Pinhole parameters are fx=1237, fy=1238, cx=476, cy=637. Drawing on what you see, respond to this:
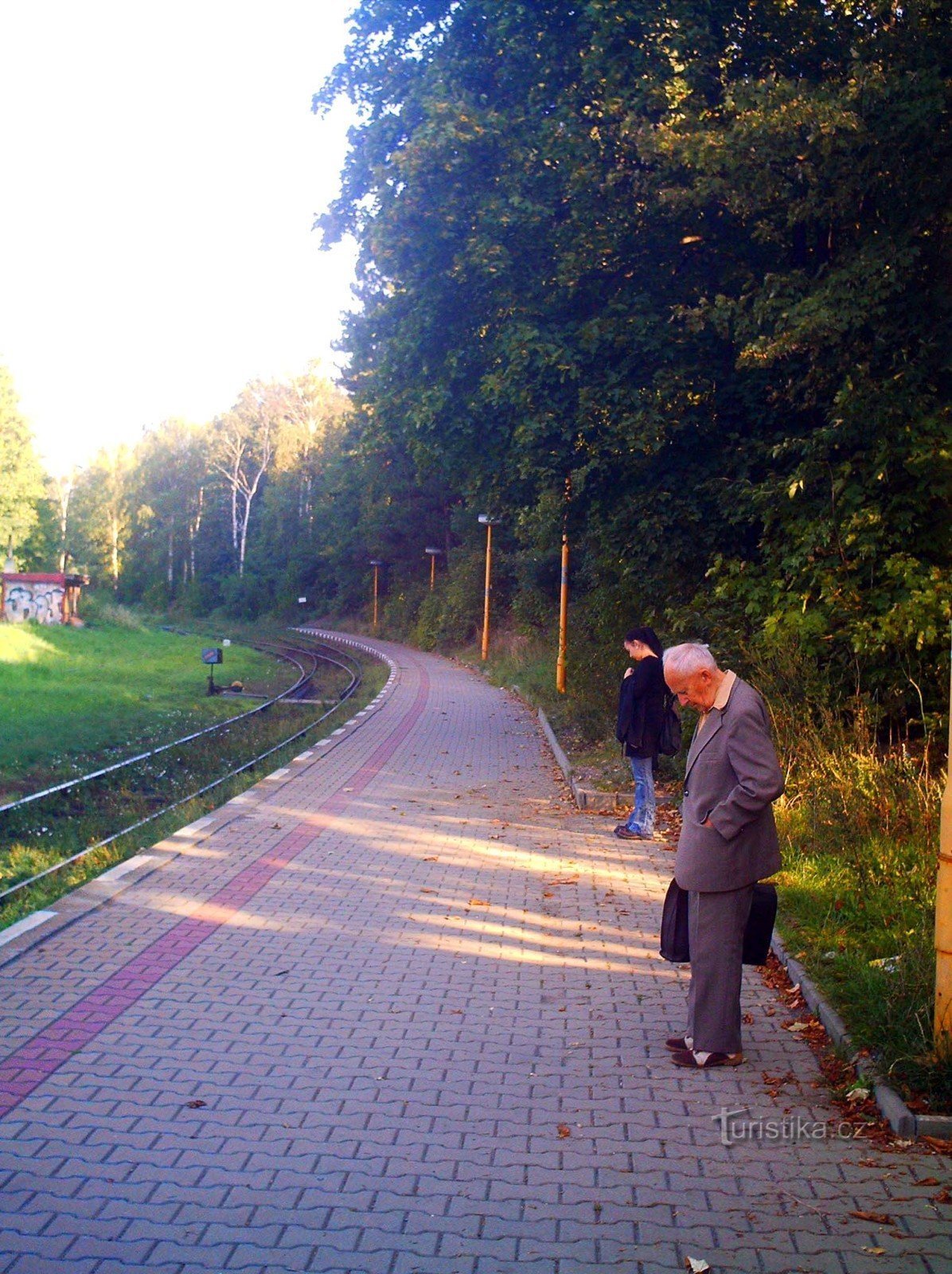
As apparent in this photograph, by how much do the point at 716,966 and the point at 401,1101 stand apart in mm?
1408

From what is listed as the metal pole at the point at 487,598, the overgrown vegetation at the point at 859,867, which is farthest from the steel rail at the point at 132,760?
the metal pole at the point at 487,598

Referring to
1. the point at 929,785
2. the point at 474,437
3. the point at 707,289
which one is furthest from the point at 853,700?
the point at 474,437

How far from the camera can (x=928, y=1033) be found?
4.91 m

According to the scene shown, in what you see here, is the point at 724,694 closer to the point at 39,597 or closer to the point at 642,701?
the point at 642,701

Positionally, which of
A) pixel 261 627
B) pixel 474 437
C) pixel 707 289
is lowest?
pixel 261 627

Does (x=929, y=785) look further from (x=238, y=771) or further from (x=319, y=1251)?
(x=238, y=771)

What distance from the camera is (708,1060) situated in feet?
17.3

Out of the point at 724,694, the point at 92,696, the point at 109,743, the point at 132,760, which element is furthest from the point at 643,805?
the point at 92,696

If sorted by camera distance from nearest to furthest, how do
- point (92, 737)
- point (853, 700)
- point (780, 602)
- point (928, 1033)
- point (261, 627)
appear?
point (928, 1033), point (853, 700), point (780, 602), point (92, 737), point (261, 627)

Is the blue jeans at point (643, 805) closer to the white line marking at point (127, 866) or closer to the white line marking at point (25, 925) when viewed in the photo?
the white line marking at point (127, 866)

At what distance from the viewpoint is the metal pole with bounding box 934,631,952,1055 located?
4.70m

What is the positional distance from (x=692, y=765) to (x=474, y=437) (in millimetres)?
12242

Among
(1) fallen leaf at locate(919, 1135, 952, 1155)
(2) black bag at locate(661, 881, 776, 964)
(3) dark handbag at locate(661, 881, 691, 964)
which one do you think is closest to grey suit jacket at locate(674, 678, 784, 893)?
(2) black bag at locate(661, 881, 776, 964)

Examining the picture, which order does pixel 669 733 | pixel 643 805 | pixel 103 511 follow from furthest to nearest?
pixel 103 511 < pixel 643 805 < pixel 669 733
